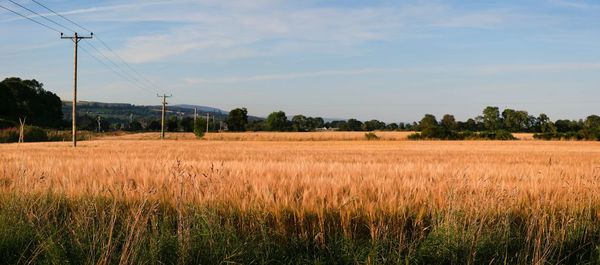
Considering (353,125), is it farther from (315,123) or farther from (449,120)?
(449,120)

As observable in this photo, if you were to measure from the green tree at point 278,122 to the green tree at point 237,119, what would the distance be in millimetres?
7555

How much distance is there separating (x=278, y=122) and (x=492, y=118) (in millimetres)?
55010

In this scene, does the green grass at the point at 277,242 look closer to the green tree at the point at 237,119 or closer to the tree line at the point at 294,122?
the tree line at the point at 294,122

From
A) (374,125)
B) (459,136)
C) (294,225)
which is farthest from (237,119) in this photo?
(294,225)

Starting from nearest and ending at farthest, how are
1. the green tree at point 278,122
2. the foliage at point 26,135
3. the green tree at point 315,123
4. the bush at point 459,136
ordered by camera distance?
the foliage at point 26,135 < the bush at point 459,136 < the green tree at point 278,122 < the green tree at point 315,123

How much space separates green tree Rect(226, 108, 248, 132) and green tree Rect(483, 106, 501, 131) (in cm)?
6054

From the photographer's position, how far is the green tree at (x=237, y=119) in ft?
404

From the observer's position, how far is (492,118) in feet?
398

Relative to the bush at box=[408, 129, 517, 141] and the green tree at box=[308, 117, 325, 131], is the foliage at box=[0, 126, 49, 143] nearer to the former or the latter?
the bush at box=[408, 129, 517, 141]

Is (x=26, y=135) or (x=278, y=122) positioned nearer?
(x=26, y=135)

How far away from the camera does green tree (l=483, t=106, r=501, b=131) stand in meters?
120

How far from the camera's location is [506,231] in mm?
5367

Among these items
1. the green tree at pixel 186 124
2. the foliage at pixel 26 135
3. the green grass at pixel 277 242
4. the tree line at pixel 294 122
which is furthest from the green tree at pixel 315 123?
the green grass at pixel 277 242

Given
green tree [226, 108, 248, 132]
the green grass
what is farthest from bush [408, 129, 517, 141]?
the green grass
